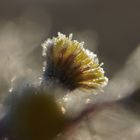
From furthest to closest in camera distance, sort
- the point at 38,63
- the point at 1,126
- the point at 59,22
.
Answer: the point at 59,22 < the point at 38,63 < the point at 1,126

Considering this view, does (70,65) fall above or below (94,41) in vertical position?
below

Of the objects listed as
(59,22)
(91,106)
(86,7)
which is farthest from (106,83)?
(86,7)

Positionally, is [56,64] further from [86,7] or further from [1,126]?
[86,7]

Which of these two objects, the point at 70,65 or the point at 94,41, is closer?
the point at 70,65
